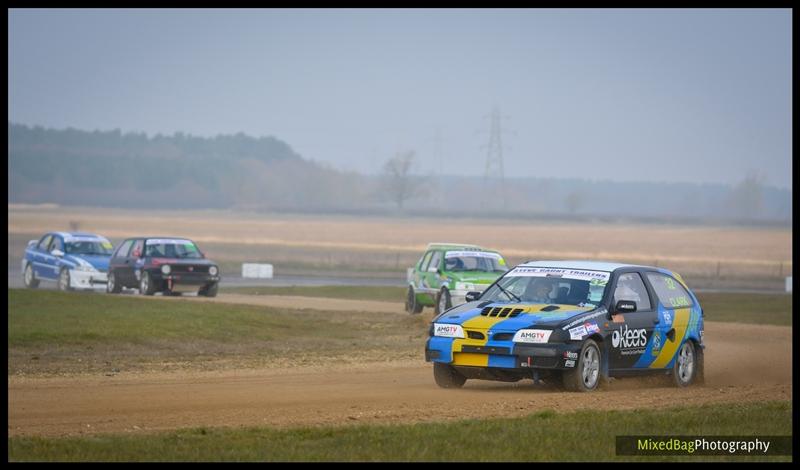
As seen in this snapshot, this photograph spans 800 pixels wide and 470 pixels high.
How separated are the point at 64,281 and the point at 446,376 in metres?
23.1

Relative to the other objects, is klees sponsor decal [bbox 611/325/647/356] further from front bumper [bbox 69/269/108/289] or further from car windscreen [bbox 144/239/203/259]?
front bumper [bbox 69/269/108/289]

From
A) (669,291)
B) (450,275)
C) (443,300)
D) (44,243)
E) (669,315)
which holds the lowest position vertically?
(443,300)

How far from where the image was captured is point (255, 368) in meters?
18.7

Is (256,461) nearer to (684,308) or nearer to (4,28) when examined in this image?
(4,28)

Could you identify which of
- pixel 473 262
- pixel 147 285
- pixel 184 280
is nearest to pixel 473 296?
pixel 473 262

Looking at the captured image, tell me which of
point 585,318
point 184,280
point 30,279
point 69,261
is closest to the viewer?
point 585,318

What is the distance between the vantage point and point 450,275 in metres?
29.7

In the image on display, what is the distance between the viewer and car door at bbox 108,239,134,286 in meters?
35.2

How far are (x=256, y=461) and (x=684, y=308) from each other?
26.7 ft

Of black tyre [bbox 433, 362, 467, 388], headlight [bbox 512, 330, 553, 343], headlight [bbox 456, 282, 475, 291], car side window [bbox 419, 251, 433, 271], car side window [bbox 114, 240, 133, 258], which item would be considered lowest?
black tyre [bbox 433, 362, 467, 388]

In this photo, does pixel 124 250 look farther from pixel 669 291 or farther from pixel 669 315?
pixel 669 315

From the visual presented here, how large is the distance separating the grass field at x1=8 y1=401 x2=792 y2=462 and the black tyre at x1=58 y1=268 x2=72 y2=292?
83.8ft

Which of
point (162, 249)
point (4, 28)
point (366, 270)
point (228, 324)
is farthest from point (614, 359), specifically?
point (366, 270)

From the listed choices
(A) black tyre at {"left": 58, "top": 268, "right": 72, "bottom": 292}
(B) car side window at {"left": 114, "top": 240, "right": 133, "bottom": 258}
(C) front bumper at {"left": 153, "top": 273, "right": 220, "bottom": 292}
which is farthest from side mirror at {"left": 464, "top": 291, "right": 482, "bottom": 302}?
(A) black tyre at {"left": 58, "top": 268, "right": 72, "bottom": 292}
